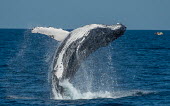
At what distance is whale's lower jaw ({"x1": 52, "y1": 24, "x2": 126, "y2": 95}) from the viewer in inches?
570

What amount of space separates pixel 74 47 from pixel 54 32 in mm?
1066

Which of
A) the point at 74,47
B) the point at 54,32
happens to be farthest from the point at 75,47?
the point at 54,32

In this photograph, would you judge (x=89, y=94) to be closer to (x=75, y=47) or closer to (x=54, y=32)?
(x=75, y=47)

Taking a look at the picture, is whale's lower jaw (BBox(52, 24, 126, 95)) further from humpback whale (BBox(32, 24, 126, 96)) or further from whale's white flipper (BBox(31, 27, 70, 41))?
whale's white flipper (BBox(31, 27, 70, 41))

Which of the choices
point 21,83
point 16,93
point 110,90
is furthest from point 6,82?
point 110,90

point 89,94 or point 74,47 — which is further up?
point 74,47

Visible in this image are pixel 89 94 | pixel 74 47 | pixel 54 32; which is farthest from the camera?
pixel 89 94

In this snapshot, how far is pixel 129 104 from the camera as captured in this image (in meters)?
14.1

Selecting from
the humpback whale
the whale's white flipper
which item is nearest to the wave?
the humpback whale

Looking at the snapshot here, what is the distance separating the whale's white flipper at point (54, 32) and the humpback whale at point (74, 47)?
202 mm

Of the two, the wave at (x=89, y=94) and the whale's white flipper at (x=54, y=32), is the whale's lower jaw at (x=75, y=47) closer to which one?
the wave at (x=89, y=94)

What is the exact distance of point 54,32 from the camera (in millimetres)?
15297

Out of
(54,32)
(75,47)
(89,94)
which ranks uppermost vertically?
(54,32)

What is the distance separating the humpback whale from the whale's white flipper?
202mm
